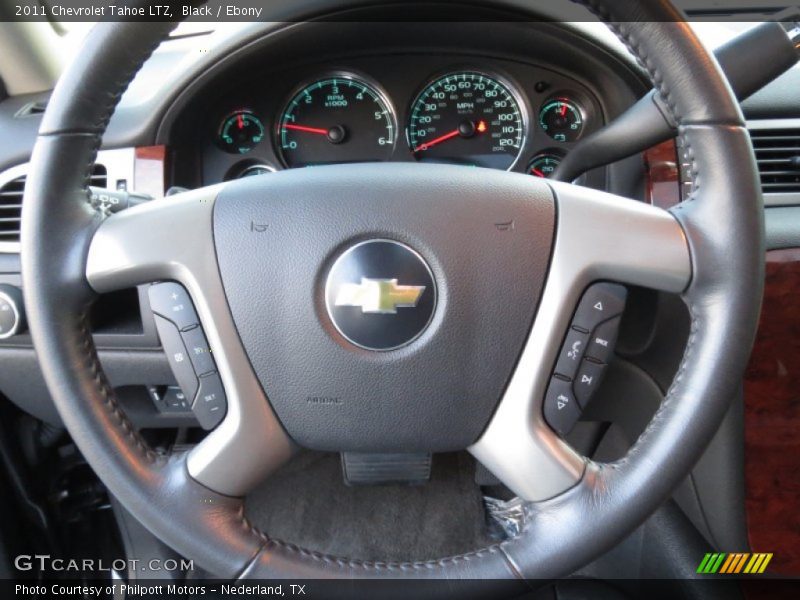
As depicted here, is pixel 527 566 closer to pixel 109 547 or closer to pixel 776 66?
pixel 776 66

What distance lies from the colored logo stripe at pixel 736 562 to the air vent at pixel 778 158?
631mm

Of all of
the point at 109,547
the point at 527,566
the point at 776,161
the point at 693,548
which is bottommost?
the point at 109,547

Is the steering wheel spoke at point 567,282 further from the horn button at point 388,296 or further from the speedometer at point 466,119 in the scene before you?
the speedometer at point 466,119

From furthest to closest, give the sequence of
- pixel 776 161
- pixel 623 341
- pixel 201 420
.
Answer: pixel 776 161 → pixel 623 341 → pixel 201 420

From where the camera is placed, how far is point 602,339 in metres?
0.81

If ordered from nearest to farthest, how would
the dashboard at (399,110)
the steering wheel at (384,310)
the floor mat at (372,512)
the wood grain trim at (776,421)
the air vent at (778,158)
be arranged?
the steering wheel at (384,310)
the wood grain trim at (776,421)
the air vent at (778,158)
the dashboard at (399,110)
the floor mat at (372,512)

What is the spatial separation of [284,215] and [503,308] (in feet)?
0.90

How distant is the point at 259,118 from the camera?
1437mm

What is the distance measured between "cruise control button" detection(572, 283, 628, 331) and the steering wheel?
2cm

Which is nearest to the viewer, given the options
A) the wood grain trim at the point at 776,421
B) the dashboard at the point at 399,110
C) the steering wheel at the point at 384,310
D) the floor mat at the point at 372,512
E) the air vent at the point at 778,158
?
the steering wheel at the point at 384,310

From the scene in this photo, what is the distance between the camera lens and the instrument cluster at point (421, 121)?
1.43m

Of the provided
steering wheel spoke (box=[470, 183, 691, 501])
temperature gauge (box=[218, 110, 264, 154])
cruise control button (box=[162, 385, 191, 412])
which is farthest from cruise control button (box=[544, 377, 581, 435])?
temperature gauge (box=[218, 110, 264, 154])

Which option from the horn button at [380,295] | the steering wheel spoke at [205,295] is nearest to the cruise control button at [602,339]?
the horn button at [380,295]

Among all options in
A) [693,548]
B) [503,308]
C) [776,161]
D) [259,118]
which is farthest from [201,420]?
[776,161]
